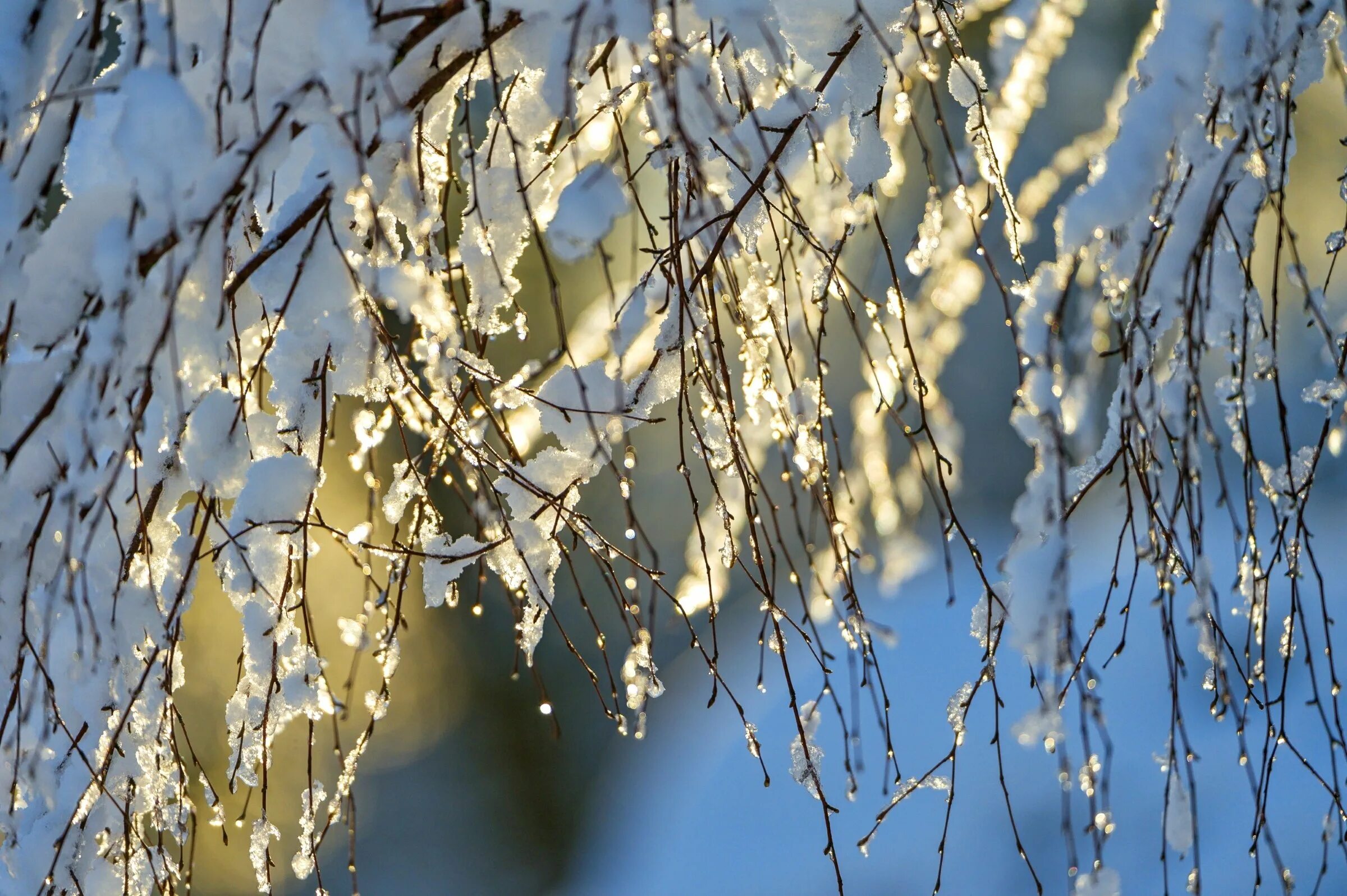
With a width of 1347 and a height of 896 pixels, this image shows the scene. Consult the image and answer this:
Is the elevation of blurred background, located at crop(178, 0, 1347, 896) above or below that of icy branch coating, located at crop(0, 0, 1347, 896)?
above

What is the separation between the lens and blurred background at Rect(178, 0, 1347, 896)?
3393 millimetres

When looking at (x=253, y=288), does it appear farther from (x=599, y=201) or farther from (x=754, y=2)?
(x=754, y=2)

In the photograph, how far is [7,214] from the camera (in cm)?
86

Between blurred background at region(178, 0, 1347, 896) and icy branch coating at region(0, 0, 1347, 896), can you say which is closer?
icy branch coating at region(0, 0, 1347, 896)

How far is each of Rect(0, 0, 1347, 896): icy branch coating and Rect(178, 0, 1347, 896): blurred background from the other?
8.33 feet

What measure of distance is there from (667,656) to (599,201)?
406 cm

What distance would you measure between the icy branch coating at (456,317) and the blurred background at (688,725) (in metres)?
2.54

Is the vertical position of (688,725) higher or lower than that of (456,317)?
higher

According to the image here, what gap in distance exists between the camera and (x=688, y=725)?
4266 mm

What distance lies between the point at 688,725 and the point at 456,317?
365 centimetres

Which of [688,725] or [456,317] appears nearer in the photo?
[456,317]

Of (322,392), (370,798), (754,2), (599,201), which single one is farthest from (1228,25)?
(370,798)

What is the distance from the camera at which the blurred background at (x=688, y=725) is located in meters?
3.39

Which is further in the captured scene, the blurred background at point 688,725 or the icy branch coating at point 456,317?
the blurred background at point 688,725
